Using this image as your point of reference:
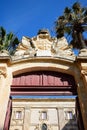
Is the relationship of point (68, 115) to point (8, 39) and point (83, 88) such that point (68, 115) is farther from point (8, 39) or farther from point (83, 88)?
point (83, 88)

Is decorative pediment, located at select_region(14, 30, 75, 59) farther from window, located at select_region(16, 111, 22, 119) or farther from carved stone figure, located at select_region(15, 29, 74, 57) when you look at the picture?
window, located at select_region(16, 111, 22, 119)

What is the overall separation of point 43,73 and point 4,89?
1.56 metres

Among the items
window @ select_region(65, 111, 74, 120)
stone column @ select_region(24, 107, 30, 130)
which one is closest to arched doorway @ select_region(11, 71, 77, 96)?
window @ select_region(65, 111, 74, 120)

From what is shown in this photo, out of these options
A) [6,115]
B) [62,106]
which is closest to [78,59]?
[6,115]

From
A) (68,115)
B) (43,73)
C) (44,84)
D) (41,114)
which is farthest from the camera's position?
(68,115)

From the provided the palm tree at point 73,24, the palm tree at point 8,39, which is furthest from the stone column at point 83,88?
the palm tree at point 8,39

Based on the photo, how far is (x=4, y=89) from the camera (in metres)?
5.17

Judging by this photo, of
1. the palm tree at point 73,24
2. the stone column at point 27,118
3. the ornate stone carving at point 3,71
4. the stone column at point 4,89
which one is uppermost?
the palm tree at point 73,24

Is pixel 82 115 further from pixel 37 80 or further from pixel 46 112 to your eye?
pixel 46 112

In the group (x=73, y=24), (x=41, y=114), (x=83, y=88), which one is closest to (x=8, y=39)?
(x=73, y=24)

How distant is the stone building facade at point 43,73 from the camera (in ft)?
17.1

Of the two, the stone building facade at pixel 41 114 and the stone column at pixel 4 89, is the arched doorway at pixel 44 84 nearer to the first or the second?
the stone column at pixel 4 89

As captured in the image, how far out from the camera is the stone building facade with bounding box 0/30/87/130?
521cm

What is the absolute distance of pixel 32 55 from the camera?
6.09 meters
